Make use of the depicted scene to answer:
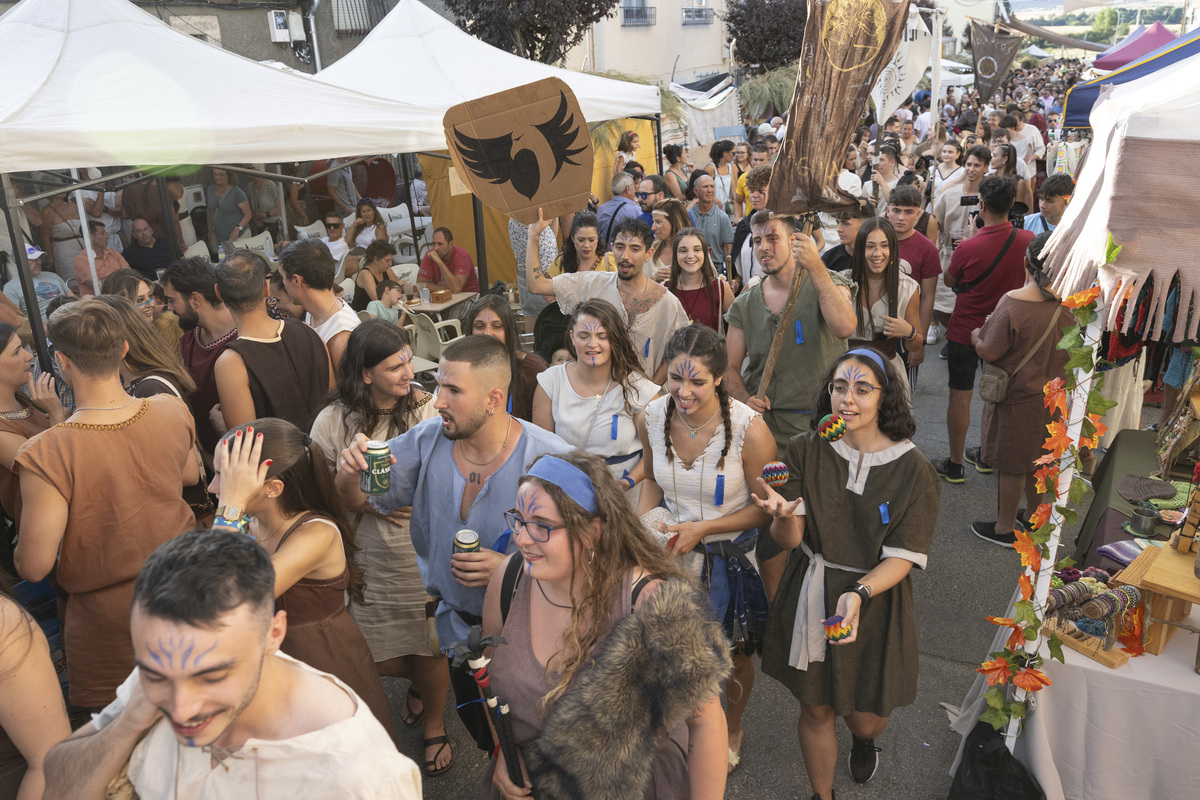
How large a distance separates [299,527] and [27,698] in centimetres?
78

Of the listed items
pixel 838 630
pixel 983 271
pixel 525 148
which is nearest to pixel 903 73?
pixel 983 271

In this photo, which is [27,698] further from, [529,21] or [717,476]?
[529,21]

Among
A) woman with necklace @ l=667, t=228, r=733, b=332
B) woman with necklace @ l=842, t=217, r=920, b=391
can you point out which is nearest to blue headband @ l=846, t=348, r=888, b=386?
woman with necklace @ l=842, t=217, r=920, b=391

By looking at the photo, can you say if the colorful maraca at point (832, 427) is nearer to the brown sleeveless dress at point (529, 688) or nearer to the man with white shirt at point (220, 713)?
the brown sleeveless dress at point (529, 688)

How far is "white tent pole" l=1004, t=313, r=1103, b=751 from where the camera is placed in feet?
9.75

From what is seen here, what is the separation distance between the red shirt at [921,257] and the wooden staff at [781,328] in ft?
6.55

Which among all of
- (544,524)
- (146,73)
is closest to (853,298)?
(544,524)

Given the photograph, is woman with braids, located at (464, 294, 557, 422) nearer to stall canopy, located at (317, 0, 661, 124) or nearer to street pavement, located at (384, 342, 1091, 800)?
street pavement, located at (384, 342, 1091, 800)

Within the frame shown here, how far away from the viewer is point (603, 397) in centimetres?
384

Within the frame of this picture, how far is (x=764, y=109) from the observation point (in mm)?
24344

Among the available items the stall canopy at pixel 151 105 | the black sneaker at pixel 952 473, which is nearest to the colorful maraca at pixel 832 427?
the black sneaker at pixel 952 473

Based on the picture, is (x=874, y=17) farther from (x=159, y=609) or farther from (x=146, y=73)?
(x=146, y=73)

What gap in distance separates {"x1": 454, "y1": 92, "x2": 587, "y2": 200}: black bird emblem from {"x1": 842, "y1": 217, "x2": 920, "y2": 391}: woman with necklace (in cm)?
184

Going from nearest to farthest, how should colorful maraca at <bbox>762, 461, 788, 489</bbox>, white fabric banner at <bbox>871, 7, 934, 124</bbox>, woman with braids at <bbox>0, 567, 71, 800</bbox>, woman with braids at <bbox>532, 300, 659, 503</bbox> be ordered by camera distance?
woman with braids at <bbox>0, 567, 71, 800</bbox> < colorful maraca at <bbox>762, 461, 788, 489</bbox> < woman with braids at <bbox>532, 300, 659, 503</bbox> < white fabric banner at <bbox>871, 7, 934, 124</bbox>
